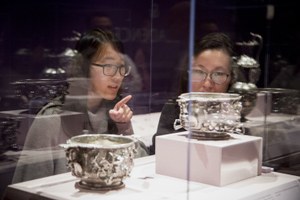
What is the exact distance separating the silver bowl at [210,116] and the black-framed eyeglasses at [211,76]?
209 millimetres

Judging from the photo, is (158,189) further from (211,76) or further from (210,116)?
(211,76)

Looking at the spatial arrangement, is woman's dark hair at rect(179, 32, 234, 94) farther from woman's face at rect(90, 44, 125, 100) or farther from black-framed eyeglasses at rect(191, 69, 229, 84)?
woman's face at rect(90, 44, 125, 100)

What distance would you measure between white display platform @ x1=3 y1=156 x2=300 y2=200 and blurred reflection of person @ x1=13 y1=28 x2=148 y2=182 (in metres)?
0.16

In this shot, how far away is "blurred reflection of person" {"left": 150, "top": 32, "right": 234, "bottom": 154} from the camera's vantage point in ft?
5.04

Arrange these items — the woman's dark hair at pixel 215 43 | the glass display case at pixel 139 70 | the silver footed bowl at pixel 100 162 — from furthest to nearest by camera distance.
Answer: the woman's dark hair at pixel 215 43 < the glass display case at pixel 139 70 < the silver footed bowl at pixel 100 162

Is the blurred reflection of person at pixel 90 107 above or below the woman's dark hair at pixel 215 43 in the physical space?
below

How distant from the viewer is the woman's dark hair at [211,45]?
1530 mm

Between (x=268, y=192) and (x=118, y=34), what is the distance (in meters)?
0.65

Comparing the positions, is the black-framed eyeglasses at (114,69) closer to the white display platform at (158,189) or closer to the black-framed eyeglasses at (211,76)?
the black-framed eyeglasses at (211,76)

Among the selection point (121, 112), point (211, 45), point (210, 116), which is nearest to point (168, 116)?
point (121, 112)

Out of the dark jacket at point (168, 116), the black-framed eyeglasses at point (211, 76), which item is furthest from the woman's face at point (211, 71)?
the dark jacket at point (168, 116)

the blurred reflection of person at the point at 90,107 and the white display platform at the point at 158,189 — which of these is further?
the blurred reflection of person at the point at 90,107

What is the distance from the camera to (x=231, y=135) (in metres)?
1.41

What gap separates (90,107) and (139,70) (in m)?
0.21
